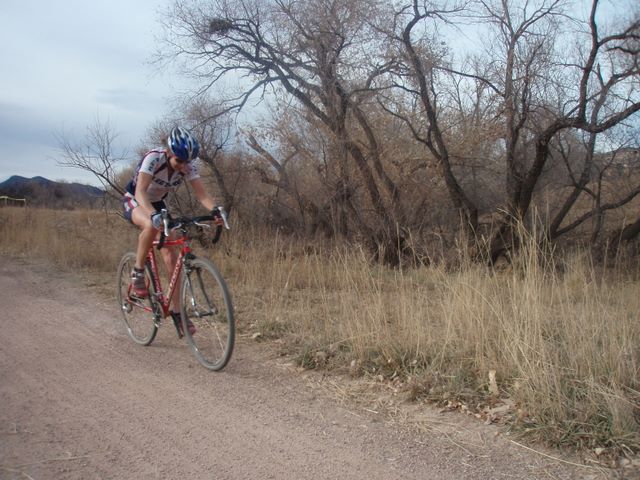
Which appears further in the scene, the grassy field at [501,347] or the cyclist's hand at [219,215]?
the cyclist's hand at [219,215]

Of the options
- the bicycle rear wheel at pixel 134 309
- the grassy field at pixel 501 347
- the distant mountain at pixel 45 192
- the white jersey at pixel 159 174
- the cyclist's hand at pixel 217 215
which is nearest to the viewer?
the grassy field at pixel 501 347

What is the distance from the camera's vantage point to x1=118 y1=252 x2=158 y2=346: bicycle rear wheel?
16.6ft

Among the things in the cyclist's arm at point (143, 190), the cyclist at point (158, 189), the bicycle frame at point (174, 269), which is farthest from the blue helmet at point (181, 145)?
the bicycle frame at point (174, 269)

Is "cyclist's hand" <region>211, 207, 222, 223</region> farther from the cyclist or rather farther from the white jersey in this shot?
the white jersey

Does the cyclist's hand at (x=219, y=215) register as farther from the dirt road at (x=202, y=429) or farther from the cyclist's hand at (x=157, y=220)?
the dirt road at (x=202, y=429)

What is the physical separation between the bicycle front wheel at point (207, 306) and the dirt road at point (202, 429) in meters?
0.15

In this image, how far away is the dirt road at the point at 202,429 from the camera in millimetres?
2898

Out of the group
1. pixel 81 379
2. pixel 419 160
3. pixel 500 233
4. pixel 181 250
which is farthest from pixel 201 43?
pixel 81 379

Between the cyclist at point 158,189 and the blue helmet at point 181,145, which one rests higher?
the blue helmet at point 181,145

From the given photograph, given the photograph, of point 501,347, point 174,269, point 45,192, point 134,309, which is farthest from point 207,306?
point 45,192

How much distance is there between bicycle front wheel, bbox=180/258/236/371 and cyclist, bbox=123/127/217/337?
0.16m

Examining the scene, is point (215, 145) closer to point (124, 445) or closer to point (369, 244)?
point (369, 244)

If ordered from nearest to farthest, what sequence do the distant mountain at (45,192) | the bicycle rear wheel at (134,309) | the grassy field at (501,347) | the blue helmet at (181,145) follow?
the grassy field at (501,347) < the blue helmet at (181,145) < the bicycle rear wheel at (134,309) < the distant mountain at (45,192)

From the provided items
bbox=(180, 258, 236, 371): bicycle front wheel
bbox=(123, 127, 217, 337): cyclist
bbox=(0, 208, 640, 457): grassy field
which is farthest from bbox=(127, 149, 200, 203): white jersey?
bbox=(0, 208, 640, 457): grassy field
